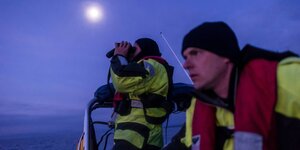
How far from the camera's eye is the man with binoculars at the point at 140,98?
10.9 feet

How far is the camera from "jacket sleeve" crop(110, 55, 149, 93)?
10.8 ft

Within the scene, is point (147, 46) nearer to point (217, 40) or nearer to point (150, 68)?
point (150, 68)

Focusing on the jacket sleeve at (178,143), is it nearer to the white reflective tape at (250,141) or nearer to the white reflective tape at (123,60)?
the white reflective tape at (250,141)

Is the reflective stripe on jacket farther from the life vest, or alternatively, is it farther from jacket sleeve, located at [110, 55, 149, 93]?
the life vest

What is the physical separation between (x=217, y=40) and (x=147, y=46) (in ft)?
6.51

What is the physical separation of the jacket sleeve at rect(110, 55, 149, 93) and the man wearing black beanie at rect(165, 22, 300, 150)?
46.3 inches

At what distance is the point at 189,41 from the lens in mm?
1936

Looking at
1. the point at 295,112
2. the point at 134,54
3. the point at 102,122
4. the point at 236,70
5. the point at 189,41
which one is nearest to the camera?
the point at 295,112

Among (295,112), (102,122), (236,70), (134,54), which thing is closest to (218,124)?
(236,70)

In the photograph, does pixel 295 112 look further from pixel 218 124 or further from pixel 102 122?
pixel 102 122

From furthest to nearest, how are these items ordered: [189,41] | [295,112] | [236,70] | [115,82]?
1. [115,82]
2. [189,41]
3. [236,70]
4. [295,112]

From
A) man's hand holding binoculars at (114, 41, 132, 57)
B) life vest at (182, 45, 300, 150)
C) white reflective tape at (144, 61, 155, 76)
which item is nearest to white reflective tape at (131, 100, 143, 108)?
white reflective tape at (144, 61, 155, 76)

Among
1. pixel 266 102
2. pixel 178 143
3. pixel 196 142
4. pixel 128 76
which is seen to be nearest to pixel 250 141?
pixel 266 102

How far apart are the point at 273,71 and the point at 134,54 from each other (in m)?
2.26
